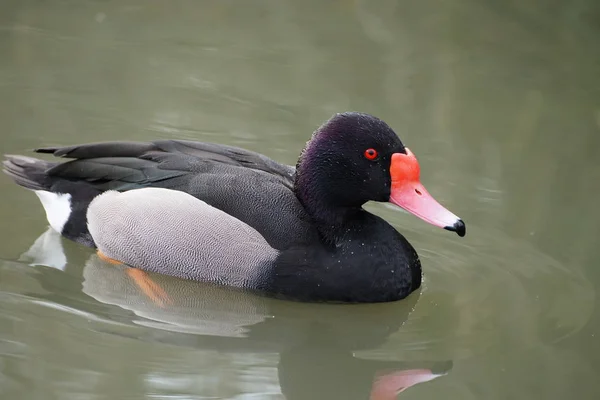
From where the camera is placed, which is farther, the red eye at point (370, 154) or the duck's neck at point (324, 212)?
the duck's neck at point (324, 212)

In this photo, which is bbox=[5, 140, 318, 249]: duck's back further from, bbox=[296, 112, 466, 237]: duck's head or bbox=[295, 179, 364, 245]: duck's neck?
bbox=[296, 112, 466, 237]: duck's head

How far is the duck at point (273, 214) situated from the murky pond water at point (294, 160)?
0.16 meters

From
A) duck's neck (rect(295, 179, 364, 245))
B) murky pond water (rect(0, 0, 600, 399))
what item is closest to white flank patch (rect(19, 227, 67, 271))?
murky pond water (rect(0, 0, 600, 399))

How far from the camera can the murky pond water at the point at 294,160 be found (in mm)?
5043

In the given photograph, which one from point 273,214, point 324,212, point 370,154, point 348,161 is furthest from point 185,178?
point 370,154

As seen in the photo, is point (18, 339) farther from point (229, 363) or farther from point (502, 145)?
point (502, 145)

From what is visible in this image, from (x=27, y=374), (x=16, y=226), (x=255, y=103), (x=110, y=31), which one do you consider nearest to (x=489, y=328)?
(x=27, y=374)

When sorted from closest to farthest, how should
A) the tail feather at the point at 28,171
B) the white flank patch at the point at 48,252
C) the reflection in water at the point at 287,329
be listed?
1. the reflection in water at the point at 287,329
2. the white flank patch at the point at 48,252
3. the tail feather at the point at 28,171

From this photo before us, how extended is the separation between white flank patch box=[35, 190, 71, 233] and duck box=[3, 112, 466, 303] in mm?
217

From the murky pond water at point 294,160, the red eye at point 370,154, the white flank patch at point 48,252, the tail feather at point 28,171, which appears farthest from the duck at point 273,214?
the tail feather at point 28,171

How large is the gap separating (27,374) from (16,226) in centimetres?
199

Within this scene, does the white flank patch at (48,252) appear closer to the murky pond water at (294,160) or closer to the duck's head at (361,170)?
the murky pond water at (294,160)

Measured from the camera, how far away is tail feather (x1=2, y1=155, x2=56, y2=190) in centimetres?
647

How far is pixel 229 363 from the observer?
5.05 m
